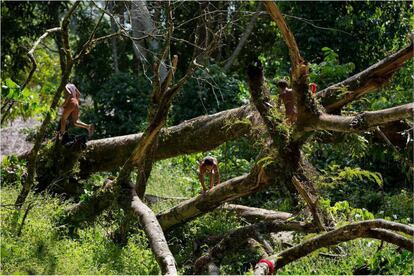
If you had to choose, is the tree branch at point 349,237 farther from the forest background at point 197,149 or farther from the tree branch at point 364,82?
the tree branch at point 364,82

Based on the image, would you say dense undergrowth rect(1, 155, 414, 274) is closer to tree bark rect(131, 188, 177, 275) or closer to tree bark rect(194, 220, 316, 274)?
tree bark rect(194, 220, 316, 274)

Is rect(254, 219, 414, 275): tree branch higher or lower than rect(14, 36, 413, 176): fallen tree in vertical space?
lower

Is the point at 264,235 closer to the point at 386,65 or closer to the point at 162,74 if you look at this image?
the point at 386,65

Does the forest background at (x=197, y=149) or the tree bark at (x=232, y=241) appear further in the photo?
the tree bark at (x=232, y=241)

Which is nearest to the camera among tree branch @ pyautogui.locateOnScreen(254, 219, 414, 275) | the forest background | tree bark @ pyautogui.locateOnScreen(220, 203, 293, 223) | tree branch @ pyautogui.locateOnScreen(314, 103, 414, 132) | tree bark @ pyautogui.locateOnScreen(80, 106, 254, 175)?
tree branch @ pyautogui.locateOnScreen(254, 219, 414, 275)

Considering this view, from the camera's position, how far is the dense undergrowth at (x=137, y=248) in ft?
24.5

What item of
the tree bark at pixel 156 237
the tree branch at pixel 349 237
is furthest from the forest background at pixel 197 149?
the tree branch at pixel 349 237

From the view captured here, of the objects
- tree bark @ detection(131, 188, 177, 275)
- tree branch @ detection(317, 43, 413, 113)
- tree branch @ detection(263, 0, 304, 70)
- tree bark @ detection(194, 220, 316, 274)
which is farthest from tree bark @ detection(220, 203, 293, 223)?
tree branch @ detection(263, 0, 304, 70)

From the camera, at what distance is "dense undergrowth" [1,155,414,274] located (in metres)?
7.45

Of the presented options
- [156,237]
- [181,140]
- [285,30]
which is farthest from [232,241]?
[285,30]

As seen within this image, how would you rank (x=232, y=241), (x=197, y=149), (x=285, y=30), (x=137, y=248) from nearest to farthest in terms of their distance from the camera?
(x=285, y=30)
(x=232, y=241)
(x=137, y=248)
(x=197, y=149)

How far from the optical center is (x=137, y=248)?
8898 millimetres

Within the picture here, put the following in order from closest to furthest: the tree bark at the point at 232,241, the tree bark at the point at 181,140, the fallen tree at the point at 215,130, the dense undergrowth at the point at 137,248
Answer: the dense undergrowth at the point at 137,248, the fallen tree at the point at 215,130, the tree bark at the point at 232,241, the tree bark at the point at 181,140

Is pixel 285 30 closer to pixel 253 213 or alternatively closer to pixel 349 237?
pixel 349 237
